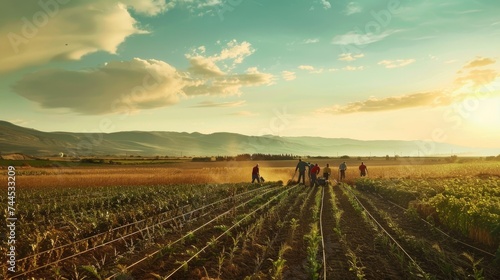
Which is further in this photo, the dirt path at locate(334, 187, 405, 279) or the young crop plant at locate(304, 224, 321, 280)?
the dirt path at locate(334, 187, 405, 279)

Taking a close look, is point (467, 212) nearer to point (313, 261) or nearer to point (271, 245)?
point (271, 245)

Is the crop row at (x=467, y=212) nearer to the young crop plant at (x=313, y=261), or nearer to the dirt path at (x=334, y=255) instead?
the dirt path at (x=334, y=255)


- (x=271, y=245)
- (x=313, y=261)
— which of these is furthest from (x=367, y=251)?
(x=313, y=261)

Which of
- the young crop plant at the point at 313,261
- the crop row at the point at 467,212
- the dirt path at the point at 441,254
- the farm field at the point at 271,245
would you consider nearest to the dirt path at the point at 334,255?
the farm field at the point at 271,245

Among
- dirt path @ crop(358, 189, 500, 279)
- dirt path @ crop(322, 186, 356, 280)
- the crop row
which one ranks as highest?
the crop row

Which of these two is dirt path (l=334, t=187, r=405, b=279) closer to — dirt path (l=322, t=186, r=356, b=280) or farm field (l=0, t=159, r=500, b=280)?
farm field (l=0, t=159, r=500, b=280)

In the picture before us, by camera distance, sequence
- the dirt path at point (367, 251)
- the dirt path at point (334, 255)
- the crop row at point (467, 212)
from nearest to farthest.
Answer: the dirt path at point (334, 255) → the dirt path at point (367, 251) → the crop row at point (467, 212)

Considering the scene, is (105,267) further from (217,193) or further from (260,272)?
(217,193)

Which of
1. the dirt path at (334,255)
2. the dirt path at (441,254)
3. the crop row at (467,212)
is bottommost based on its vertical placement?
the dirt path at (334,255)

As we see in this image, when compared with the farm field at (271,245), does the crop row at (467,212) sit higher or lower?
higher

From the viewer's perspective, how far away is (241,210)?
20.6 m

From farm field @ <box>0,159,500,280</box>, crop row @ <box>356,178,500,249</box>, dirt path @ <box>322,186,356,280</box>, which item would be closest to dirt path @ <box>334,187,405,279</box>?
farm field @ <box>0,159,500,280</box>

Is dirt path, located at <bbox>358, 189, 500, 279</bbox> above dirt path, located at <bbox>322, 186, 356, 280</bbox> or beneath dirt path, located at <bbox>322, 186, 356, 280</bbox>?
above

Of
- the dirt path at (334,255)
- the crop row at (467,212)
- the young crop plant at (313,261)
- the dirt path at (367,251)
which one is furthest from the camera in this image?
the crop row at (467,212)
